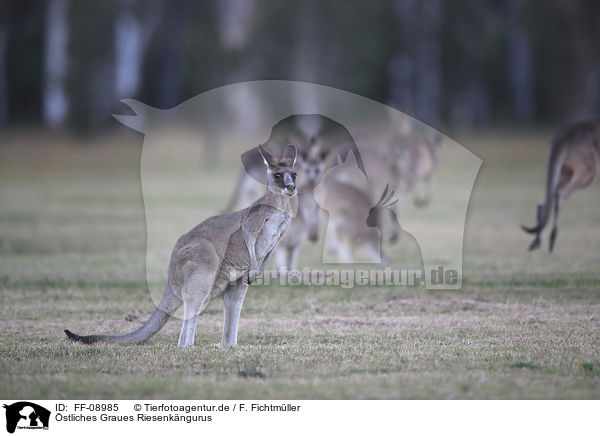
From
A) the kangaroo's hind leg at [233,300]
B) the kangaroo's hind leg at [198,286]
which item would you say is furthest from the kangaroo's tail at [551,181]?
the kangaroo's hind leg at [198,286]

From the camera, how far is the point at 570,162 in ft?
30.8

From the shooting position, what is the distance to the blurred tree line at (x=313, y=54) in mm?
27328

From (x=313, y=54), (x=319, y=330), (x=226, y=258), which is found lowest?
(x=319, y=330)

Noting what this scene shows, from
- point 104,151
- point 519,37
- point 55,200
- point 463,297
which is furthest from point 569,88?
point 463,297

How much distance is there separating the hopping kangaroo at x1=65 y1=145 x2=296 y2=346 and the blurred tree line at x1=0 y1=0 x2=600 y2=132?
1943 centimetres

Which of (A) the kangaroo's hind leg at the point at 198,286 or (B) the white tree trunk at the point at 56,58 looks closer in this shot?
(A) the kangaroo's hind leg at the point at 198,286

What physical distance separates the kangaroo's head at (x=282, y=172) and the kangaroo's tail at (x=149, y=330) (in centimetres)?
101

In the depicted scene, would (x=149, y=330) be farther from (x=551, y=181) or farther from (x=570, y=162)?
(x=570, y=162)

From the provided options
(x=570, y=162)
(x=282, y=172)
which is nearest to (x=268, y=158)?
(x=282, y=172)

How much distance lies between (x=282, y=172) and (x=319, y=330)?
4.69 feet

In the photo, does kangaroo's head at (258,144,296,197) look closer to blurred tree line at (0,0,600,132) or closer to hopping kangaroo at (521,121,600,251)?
hopping kangaroo at (521,121,600,251)
